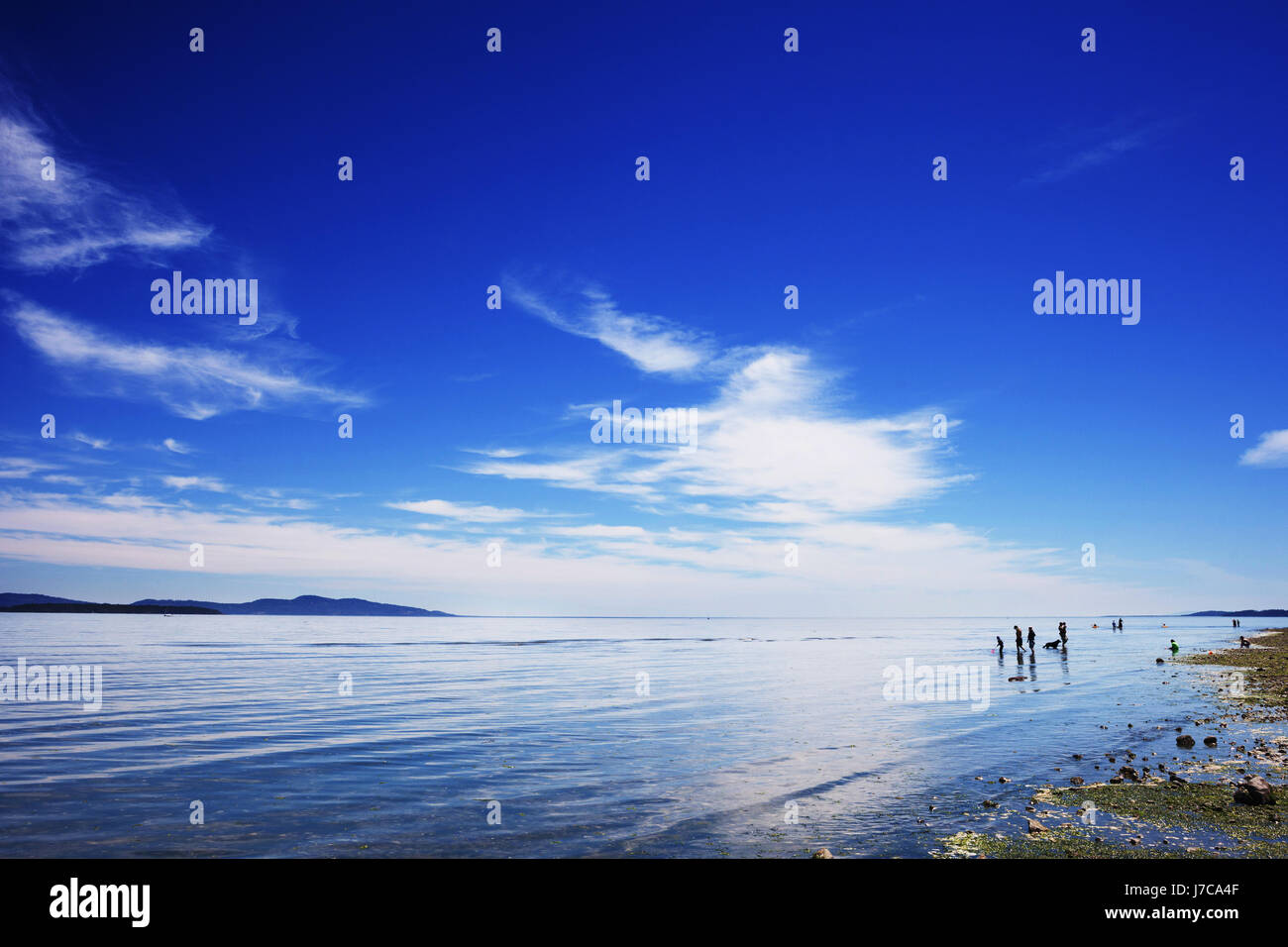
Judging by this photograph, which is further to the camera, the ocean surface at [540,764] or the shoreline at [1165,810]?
the ocean surface at [540,764]

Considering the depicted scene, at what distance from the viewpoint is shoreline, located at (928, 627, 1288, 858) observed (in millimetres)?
14172

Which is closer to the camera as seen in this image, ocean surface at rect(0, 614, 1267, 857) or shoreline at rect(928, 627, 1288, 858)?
shoreline at rect(928, 627, 1288, 858)

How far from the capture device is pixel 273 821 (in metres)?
18.1

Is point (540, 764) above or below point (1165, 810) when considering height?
below

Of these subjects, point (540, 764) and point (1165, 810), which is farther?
point (540, 764)

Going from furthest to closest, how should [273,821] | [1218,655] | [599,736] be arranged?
[1218,655], [599,736], [273,821]

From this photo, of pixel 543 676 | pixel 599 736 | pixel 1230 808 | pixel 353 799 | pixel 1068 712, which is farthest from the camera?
pixel 543 676

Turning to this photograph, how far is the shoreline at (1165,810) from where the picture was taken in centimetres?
1417

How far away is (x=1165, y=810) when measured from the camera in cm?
1677
